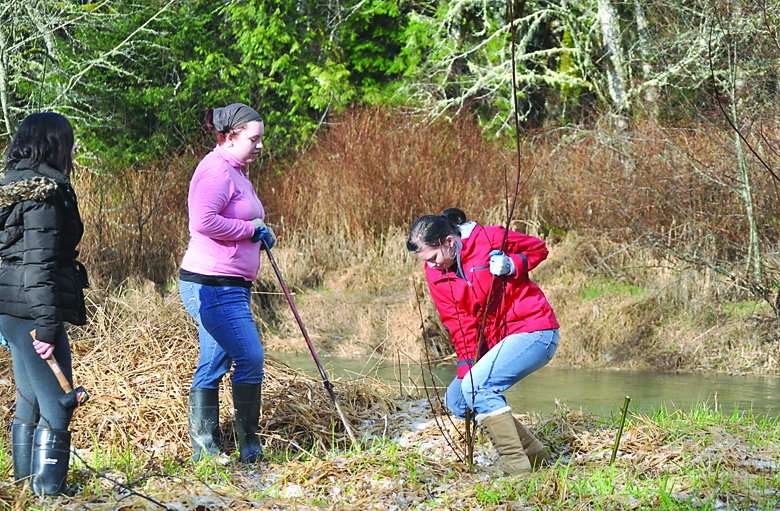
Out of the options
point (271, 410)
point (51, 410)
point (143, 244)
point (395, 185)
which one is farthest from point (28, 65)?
point (51, 410)

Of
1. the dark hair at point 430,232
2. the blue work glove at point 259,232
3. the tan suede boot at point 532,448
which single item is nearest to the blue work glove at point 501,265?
the dark hair at point 430,232

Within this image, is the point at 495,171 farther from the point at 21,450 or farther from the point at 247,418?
the point at 21,450

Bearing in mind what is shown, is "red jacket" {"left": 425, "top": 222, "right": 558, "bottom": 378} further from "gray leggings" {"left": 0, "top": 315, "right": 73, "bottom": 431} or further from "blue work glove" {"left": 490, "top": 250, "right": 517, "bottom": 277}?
"gray leggings" {"left": 0, "top": 315, "right": 73, "bottom": 431}

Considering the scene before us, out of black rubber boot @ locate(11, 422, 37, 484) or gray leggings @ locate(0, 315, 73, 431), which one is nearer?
gray leggings @ locate(0, 315, 73, 431)

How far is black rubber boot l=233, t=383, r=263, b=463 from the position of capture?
13.9 ft

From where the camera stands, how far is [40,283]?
3312mm

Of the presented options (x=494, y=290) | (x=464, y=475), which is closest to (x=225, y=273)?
(x=494, y=290)

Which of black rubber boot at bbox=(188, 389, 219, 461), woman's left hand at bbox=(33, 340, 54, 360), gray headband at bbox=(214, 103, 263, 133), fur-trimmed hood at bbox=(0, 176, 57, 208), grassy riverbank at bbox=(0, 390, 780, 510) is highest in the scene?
gray headband at bbox=(214, 103, 263, 133)

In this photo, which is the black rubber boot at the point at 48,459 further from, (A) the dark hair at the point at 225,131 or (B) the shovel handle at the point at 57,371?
(A) the dark hair at the point at 225,131

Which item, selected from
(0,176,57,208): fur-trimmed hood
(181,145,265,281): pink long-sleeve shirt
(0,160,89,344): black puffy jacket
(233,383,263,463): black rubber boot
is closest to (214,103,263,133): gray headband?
(181,145,265,281): pink long-sleeve shirt

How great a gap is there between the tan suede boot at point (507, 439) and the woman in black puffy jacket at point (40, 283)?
180 centimetres

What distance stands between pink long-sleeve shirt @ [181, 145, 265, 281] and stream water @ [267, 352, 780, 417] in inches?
139

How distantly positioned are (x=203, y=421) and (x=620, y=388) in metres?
5.95

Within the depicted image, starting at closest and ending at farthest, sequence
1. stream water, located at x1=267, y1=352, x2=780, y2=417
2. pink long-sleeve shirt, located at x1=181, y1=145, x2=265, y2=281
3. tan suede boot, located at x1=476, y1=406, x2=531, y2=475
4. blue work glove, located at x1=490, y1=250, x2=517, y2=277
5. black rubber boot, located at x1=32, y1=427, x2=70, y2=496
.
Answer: black rubber boot, located at x1=32, y1=427, x2=70, y2=496 → blue work glove, located at x1=490, y1=250, x2=517, y2=277 → tan suede boot, located at x1=476, y1=406, x2=531, y2=475 → pink long-sleeve shirt, located at x1=181, y1=145, x2=265, y2=281 → stream water, located at x1=267, y1=352, x2=780, y2=417
